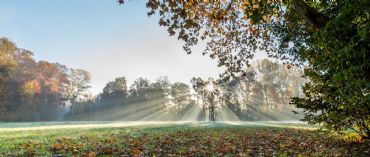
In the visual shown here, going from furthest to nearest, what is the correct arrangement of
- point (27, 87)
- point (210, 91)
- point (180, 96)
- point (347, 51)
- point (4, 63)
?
point (180, 96) → point (27, 87) → point (210, 91) → point (4, 63) → point (347, 51)

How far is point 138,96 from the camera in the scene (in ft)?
302

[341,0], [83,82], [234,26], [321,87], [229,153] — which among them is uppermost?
[83,82]

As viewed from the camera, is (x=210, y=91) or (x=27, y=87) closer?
(x=210, y=91)

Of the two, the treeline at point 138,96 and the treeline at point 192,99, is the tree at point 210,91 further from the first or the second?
the treeline at point 192,99

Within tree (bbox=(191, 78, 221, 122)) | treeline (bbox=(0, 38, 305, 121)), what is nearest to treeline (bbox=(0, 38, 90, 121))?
treeline (bbox=(0, 38, 305, 121))

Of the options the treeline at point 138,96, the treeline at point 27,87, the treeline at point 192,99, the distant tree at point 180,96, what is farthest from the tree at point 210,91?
the treeline at point 27,87

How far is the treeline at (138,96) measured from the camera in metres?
67.9

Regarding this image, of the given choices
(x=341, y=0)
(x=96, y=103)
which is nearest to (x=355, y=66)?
(x=341, y=0)

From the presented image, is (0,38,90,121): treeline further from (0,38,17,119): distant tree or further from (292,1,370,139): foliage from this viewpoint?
(292,1,370,139): foliage

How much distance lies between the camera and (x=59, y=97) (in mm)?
79750

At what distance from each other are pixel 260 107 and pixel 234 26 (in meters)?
72.9

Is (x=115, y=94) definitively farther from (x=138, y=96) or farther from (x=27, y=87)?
(x=27, y=87)

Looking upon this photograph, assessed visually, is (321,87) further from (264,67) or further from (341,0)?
(264,67)

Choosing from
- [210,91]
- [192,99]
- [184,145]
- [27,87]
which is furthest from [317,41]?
[192,99]
